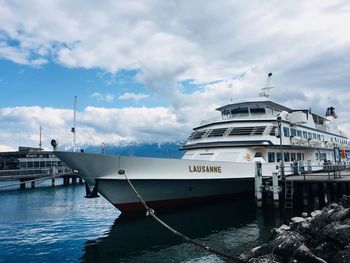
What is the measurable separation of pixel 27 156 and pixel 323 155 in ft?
191

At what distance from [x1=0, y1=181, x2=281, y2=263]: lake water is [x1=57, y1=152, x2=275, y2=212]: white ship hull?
3.44ft

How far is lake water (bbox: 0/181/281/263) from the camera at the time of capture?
12297mm

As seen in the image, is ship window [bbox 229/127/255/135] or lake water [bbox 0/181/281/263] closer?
lake water [bbox 0/181/281/263]

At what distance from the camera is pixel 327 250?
928 centimetres

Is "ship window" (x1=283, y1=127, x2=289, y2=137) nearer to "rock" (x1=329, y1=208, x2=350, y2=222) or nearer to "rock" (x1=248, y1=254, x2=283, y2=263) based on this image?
"rock" (x1=329, y1=208, x2=350, y2=222)

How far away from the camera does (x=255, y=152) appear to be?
22.2m

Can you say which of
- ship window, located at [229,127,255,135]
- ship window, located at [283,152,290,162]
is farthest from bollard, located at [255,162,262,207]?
ship window, located at [283,152,290,162]

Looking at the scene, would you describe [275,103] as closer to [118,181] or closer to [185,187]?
[185,187]

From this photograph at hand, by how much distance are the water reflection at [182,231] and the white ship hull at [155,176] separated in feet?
3.42

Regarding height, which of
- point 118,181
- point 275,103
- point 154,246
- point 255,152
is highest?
point 275,103

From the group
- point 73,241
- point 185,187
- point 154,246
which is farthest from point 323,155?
point 73,241

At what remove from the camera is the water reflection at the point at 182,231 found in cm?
1226

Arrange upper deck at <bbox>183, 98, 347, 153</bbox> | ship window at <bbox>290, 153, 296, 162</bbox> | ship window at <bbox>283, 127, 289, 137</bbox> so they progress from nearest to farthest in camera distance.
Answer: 1. upper deck at <bbox>183, 98, 347, 153</bbox>
2. ship window at <bbox>283, 127, 289, 137</bbox>
3. ship window at <bbox>290, 153, 296, 162</bbox>

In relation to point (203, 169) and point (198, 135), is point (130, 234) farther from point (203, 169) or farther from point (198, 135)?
point (198, 135)
